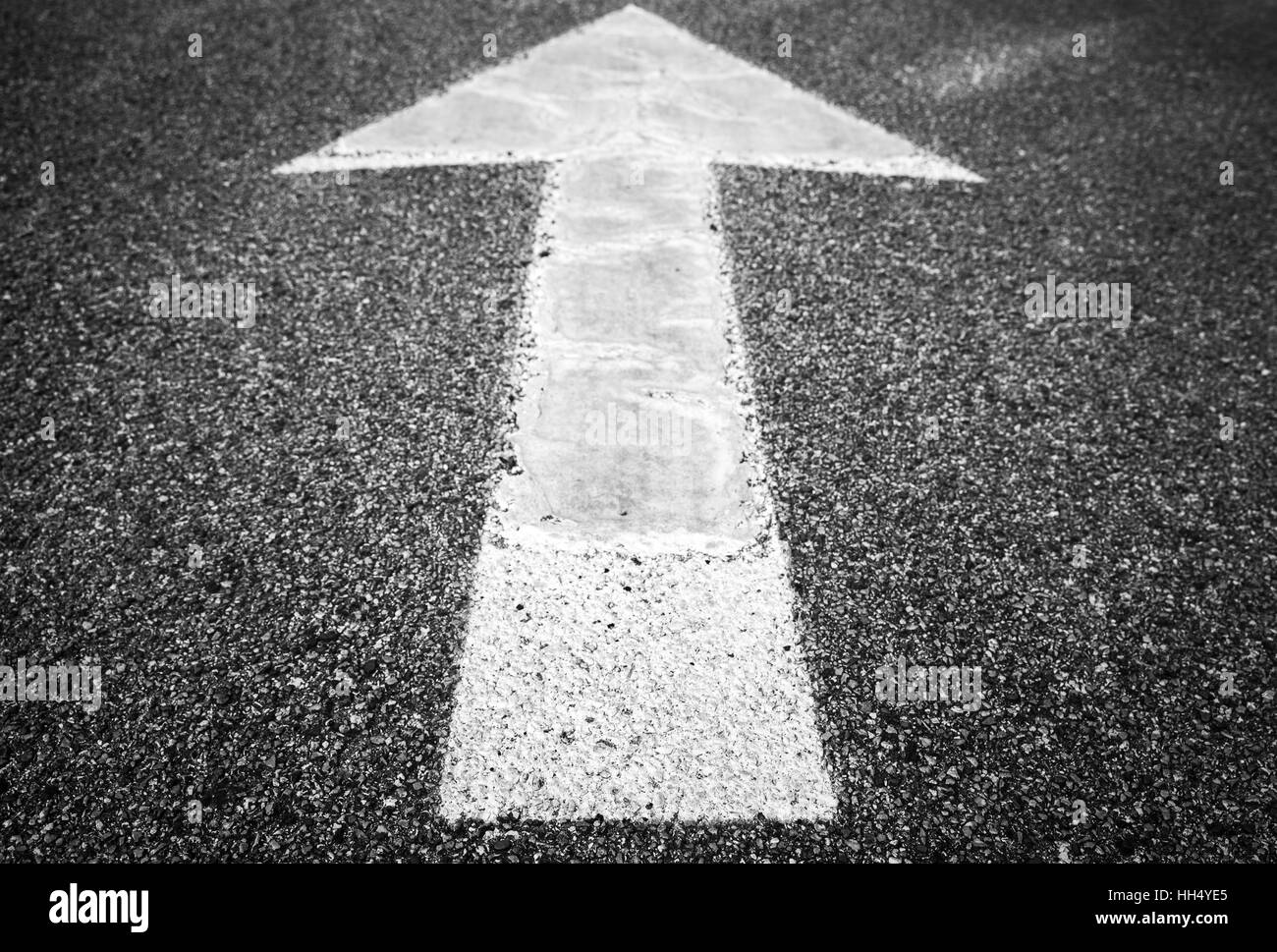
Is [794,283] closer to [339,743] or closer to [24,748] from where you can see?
[339,743]

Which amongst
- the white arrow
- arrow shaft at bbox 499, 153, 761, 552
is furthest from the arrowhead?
arrow shaft at bbox 499, 153, 761, 552

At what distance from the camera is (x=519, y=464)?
9.38ft

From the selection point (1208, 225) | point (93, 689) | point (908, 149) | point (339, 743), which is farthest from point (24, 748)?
point (1208, 225)

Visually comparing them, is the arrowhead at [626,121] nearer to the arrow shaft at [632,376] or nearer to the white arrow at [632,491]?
the white arrow at [632,491]

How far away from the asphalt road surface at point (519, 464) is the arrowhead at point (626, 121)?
0.13 meters

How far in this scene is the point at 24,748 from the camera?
2.14 meters

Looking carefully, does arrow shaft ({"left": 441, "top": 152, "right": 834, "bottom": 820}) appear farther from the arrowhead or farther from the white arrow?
the arrowhead

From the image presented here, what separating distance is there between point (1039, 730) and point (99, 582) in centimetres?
259

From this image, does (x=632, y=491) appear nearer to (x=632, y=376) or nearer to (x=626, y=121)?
(x=632, y=376)

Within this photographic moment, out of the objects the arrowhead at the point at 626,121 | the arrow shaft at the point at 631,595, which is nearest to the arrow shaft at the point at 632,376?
the arrow shaft at the point at 631,595

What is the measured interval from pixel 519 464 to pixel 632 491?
384 mm

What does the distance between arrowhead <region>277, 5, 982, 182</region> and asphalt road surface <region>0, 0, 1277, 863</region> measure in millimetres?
132

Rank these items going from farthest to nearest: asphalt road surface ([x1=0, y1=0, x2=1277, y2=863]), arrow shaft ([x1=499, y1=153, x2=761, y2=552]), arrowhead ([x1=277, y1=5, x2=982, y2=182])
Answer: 1. arrowhead ([x1=277, y1=5, x2=982, y2=182])
2. arrow shaft ([x1=499, y1=153, x2=761, y2=552])
3. asphalt road surface ([x1=0, y1=0, x2=1277, y2=863])

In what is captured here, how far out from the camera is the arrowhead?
13.6 ft
